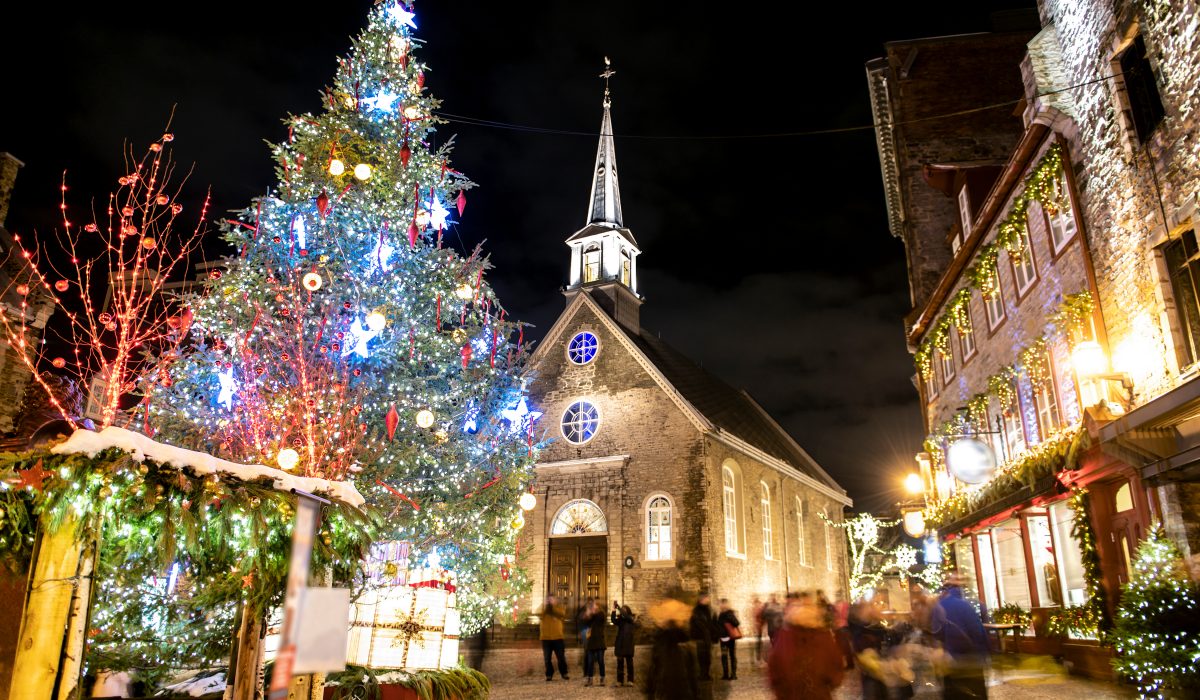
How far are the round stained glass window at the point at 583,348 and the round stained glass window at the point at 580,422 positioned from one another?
150 cm

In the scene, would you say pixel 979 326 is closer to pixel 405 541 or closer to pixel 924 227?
pixel 924 227

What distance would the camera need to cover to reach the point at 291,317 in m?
10.4

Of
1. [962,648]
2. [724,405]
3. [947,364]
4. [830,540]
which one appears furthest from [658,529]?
[962,648]

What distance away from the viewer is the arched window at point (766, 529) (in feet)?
84.6

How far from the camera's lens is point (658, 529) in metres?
22.3

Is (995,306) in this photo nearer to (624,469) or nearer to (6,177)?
(624,469)

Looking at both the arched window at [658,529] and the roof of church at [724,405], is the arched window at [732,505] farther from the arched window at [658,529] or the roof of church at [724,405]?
the arched window at [658,529]

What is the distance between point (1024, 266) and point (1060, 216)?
2023mm

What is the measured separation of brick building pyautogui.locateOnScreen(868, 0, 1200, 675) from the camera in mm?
8797

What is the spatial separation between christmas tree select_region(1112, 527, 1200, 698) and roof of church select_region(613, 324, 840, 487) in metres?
15.4

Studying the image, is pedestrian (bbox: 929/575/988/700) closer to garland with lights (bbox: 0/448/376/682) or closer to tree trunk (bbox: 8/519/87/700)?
garland with lights (bbox: 0/448/376/682)

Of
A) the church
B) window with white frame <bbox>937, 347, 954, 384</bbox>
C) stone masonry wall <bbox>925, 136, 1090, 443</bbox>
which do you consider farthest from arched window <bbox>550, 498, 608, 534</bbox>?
stone masonry wall <bbox>925, 136, 1090, 443</bbox>

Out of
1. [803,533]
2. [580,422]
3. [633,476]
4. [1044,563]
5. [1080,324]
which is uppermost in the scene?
[580,422]

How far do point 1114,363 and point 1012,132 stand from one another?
13.8 meters
